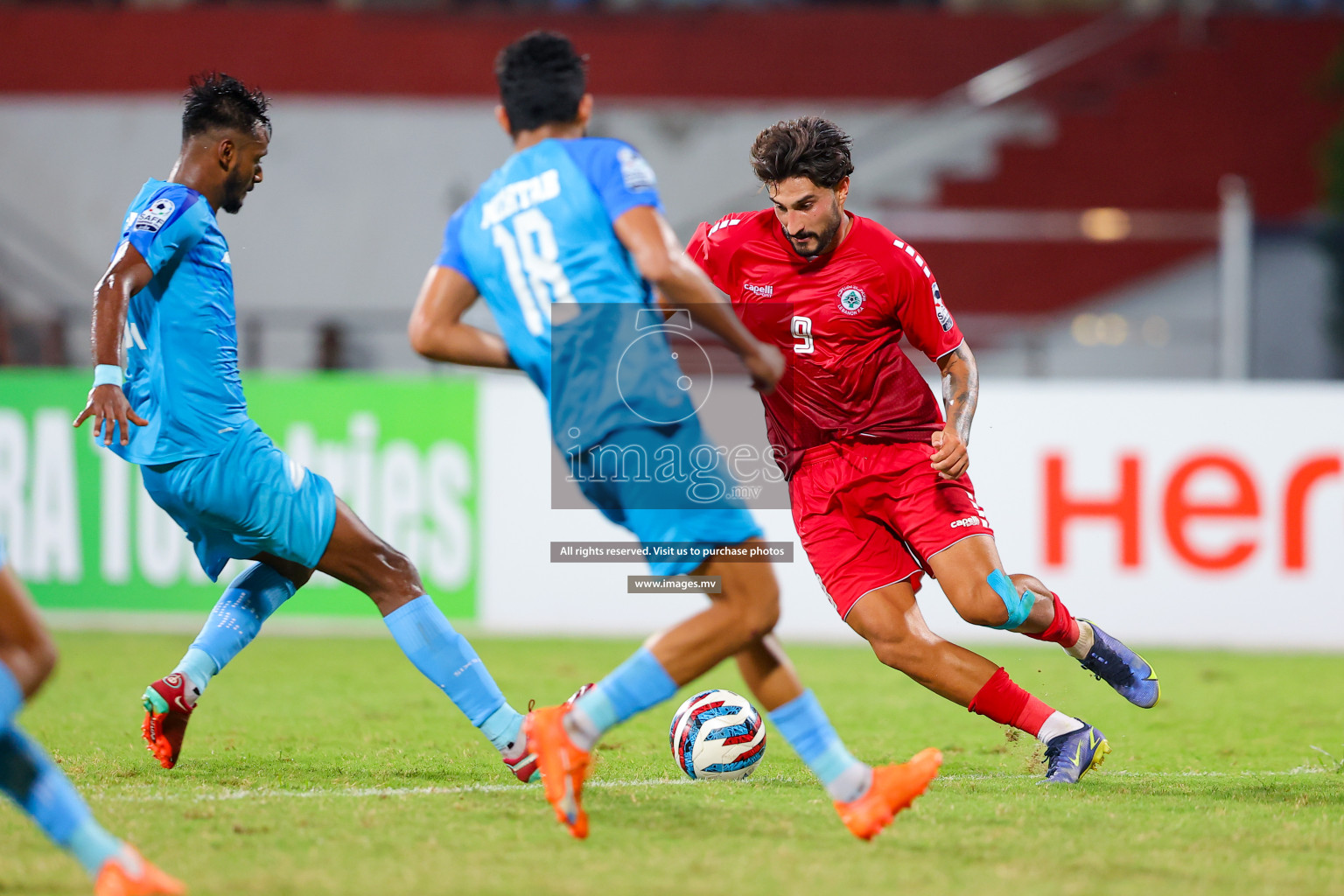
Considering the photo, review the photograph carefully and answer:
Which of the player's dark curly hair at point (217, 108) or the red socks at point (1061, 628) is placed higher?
the player's dark curly hair at point (217, 108)

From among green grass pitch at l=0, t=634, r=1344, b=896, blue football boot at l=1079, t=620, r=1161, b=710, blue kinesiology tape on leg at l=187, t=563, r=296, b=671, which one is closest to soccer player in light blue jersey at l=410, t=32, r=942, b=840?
green grass pitch at l=0, t=634, r=1344, b=896

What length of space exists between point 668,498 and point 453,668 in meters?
1.29

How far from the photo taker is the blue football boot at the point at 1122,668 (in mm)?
5246

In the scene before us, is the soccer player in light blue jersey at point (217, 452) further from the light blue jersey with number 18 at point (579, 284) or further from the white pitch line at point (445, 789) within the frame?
the light blue jersey with number 18 at point (579, 284)

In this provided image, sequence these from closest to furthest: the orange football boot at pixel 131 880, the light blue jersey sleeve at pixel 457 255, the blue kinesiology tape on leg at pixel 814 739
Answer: the orange football boot at pixel 131 880
the blue kinesiology tape on leg at pixel 814 739
the light blue jersey sleeve at pixel 457 255

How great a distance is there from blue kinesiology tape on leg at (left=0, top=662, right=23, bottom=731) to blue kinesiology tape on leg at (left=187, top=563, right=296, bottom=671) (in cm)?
171

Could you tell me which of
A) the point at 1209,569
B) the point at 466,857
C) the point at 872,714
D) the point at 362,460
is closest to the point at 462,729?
the point at 872,714

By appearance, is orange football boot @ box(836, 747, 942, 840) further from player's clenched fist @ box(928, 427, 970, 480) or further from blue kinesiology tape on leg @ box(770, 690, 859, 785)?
player's clenched fist @ box(928, 427, 970, 480)

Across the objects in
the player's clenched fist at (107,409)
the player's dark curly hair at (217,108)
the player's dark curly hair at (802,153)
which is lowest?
the player's clenched fist at (107,409)

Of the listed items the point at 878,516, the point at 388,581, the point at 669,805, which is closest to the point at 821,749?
the point at 669,805

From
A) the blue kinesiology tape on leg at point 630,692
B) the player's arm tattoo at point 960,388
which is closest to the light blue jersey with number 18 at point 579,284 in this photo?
the blue kinesiology tape on leg at point 630,692

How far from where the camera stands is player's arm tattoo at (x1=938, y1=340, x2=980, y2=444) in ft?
16.0

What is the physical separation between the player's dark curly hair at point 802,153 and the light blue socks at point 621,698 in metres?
1.78

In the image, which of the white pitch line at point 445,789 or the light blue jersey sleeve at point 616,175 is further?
the white pitch line at point 445,789
